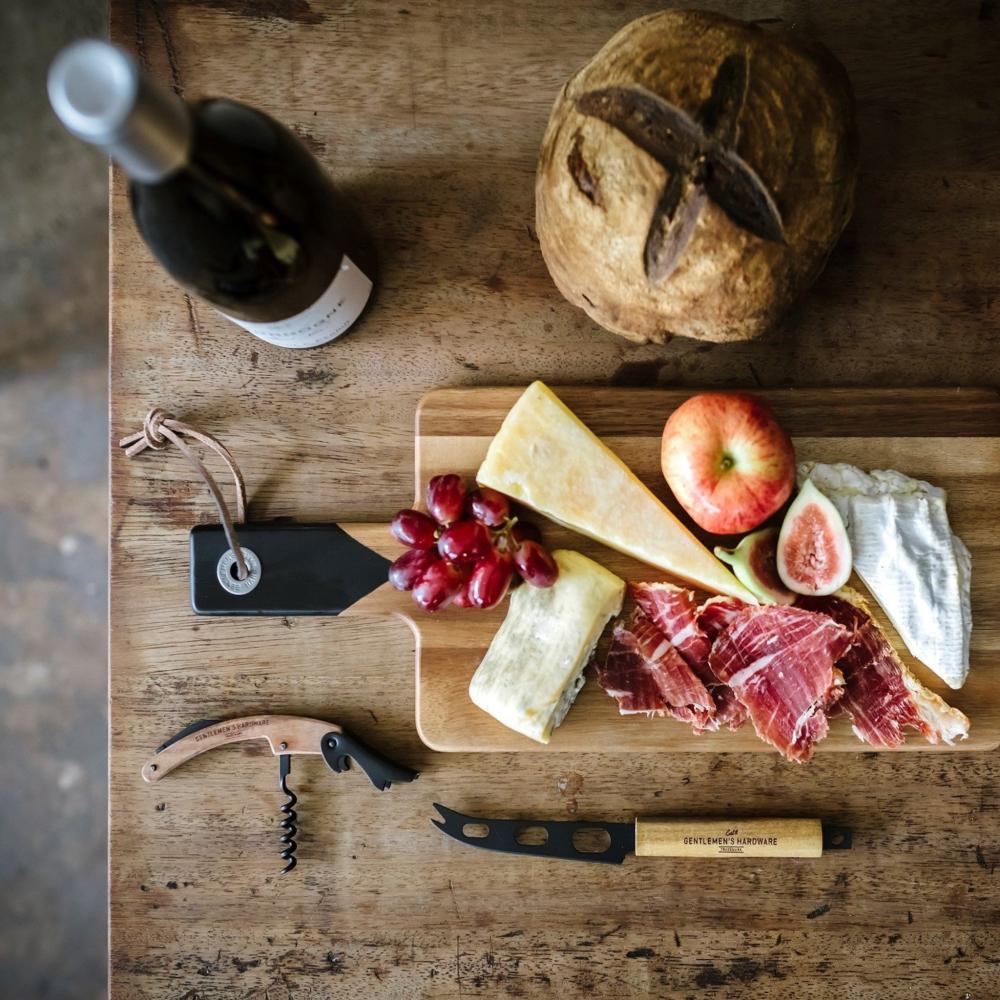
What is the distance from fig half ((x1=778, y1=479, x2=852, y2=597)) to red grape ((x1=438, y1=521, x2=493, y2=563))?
1.43 feet

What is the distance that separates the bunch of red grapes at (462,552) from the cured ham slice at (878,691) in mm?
423

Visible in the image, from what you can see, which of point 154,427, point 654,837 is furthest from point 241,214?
point 654,837

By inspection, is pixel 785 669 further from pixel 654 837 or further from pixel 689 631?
pixel 654 837

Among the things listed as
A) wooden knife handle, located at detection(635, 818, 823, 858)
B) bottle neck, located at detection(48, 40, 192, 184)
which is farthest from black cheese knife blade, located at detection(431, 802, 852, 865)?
bottle neck, located at detection(48, 40, 192, 184)

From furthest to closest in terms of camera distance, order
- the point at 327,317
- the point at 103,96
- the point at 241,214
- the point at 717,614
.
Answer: the point at 717,614 → the point at 327,317 → the point at 241,214 → the point at 103,96

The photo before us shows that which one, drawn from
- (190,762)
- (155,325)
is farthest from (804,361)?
(190,762)

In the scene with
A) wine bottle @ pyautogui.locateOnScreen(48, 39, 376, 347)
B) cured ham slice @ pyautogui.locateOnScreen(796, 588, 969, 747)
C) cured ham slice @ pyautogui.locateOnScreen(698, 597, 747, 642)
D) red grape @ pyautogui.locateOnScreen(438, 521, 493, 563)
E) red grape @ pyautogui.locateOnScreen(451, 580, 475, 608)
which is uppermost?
wine bottle @ pyautogui.locateOnScreen(48, 39, 376, 347)

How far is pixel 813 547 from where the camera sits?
45.7 inches

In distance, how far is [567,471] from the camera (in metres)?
1.17

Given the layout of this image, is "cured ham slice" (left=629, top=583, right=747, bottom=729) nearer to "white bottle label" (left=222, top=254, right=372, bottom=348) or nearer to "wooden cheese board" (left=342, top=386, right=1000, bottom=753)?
"wooden cheese board" (left=342, top=386, right=1000, bottom=753)

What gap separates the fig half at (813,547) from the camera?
3.77ft

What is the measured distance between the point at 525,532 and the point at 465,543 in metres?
0.11

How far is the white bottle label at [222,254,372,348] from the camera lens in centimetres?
104

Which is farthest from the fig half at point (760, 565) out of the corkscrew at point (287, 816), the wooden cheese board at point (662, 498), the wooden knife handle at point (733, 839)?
the corkscrew at point (287, 816)
